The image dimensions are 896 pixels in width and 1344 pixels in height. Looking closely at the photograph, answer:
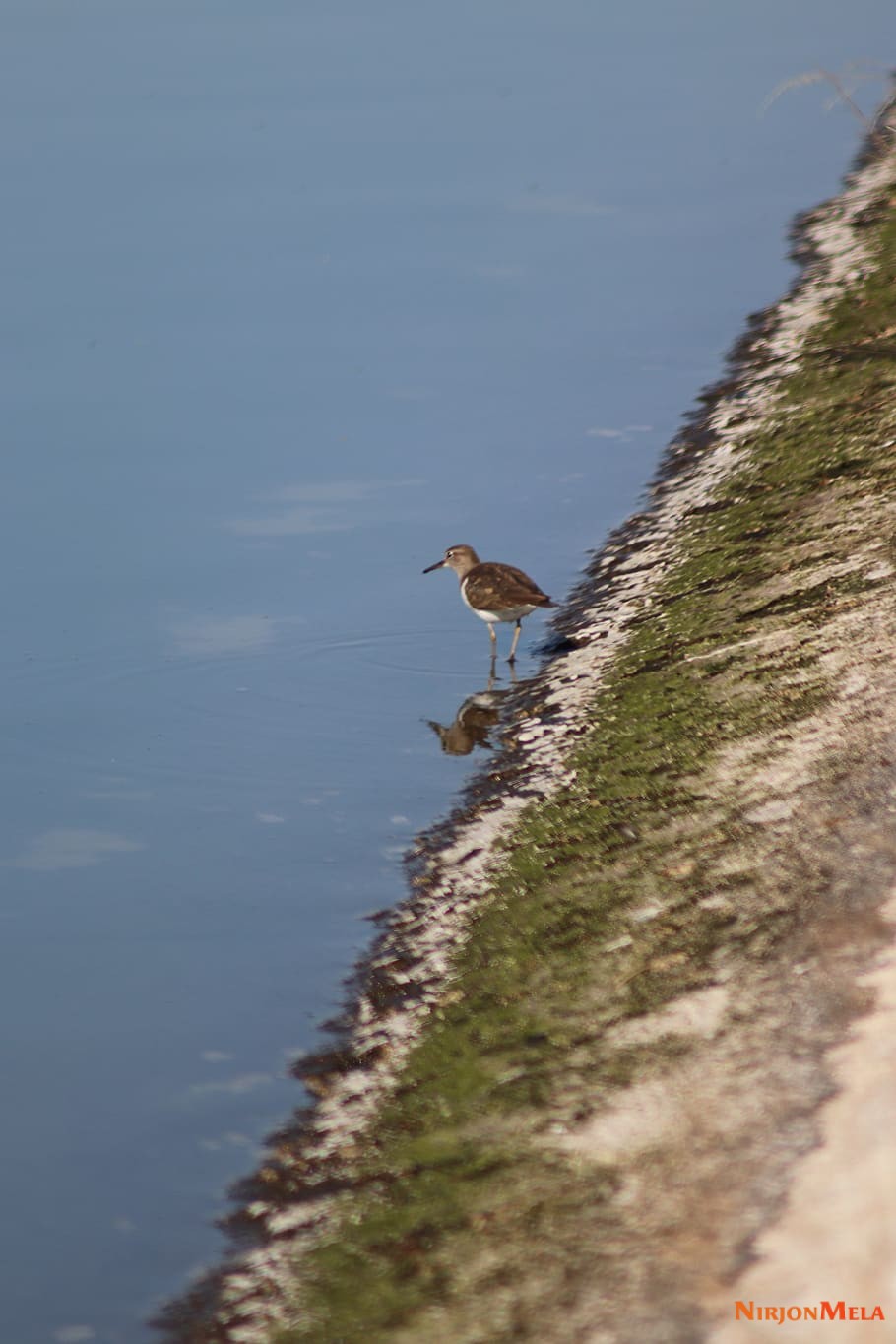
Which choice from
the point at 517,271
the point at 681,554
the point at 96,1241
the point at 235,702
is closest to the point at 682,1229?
the point at 96,1241

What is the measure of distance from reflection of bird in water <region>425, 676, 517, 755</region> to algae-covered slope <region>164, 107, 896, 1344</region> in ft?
0.86

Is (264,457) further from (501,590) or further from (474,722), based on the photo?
(474,722)

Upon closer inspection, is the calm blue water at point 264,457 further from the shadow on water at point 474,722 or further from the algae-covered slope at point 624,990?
the algae-covered slope at point 624,990

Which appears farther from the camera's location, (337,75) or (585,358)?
(337,75)

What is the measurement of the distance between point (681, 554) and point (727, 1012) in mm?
7287

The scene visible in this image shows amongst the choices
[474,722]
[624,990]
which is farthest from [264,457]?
[624,990]

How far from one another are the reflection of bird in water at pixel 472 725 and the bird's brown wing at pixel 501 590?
0.66m

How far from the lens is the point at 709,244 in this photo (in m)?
24.1

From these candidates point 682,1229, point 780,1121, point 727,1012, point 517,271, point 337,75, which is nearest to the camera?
point 682,1229

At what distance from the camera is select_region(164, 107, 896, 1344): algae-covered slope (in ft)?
20.5

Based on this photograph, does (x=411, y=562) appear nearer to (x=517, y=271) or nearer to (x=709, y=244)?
(x=517, y=271)

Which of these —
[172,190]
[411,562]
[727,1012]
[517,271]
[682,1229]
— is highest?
[172,190]

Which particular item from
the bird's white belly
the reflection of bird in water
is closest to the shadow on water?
the reflection of bird in water

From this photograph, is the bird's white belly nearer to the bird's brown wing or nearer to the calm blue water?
the bird's brown wing
